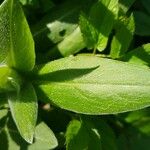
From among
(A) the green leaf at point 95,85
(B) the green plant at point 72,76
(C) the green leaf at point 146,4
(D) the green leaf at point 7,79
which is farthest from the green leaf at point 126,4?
(D) the green leaf at point 7,79

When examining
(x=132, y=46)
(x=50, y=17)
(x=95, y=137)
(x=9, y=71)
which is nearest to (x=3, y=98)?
(x=9, y=71)

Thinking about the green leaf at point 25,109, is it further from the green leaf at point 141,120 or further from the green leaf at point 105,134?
the green leaf at point 141,120

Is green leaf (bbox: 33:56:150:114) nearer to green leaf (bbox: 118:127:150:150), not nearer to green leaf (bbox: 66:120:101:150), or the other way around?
green leaf (bbox: 66:120:101:150)

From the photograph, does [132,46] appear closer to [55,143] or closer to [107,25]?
[107,25]

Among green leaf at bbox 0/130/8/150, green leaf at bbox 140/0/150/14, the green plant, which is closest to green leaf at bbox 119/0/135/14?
the green plant

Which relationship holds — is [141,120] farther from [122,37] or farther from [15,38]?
[15,38]

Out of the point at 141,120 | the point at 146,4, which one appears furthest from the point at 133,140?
the point at 146,4
